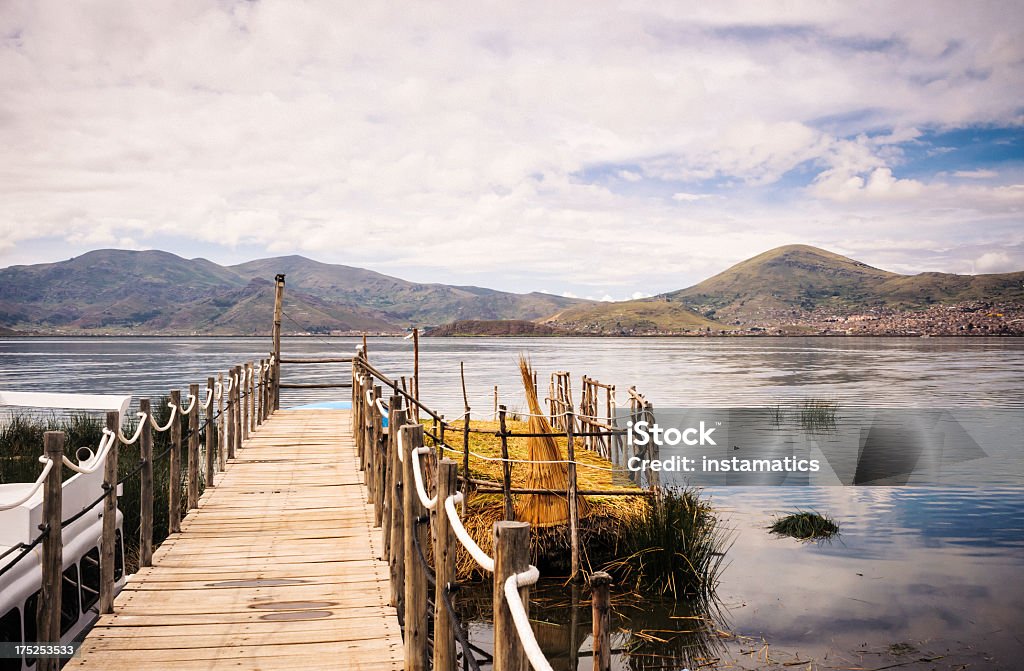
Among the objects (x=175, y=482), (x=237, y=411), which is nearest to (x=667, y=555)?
(x=175, y=482)

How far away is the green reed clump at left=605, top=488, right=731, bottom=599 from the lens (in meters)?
10.2

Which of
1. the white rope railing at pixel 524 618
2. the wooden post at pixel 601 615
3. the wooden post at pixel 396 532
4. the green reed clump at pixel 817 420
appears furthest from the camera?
the green reed clump at pixel 817 420

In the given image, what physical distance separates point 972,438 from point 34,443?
2748 centimetres

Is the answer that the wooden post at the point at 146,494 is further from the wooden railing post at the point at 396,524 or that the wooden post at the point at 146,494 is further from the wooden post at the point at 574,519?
the wooden post at the point at 574,519

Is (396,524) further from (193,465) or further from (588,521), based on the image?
(588,521)

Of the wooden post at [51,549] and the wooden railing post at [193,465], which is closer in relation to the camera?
the wooden post at [51,549]

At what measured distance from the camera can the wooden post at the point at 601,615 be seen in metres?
2.79

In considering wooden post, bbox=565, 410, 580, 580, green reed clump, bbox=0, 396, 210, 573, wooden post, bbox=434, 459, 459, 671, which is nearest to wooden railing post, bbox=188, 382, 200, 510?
green reed clump, bbox=0, 396, 210, 573

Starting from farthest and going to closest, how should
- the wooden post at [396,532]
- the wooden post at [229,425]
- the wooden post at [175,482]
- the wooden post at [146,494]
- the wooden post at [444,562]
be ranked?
1. the wooden post at [229,425]
2. the wooden post at [175,482]
3. the wooden post at [146,494]
4. the wooden post at [396,532]
5. the wooden post at [444,562]

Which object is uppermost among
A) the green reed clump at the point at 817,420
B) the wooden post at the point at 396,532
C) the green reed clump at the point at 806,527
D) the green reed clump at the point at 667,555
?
the wooden post at the point at 396,532

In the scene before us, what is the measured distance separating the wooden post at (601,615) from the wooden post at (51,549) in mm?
3197

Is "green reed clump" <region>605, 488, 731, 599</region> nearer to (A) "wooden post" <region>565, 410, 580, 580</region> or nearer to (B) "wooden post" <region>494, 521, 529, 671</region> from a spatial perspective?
(A) "wooden post" <region>565, 410, 580, 580</region>

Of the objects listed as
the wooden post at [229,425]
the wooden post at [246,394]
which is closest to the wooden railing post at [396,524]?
the wooden post at [229,425]

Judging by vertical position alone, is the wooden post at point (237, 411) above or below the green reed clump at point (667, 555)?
above
